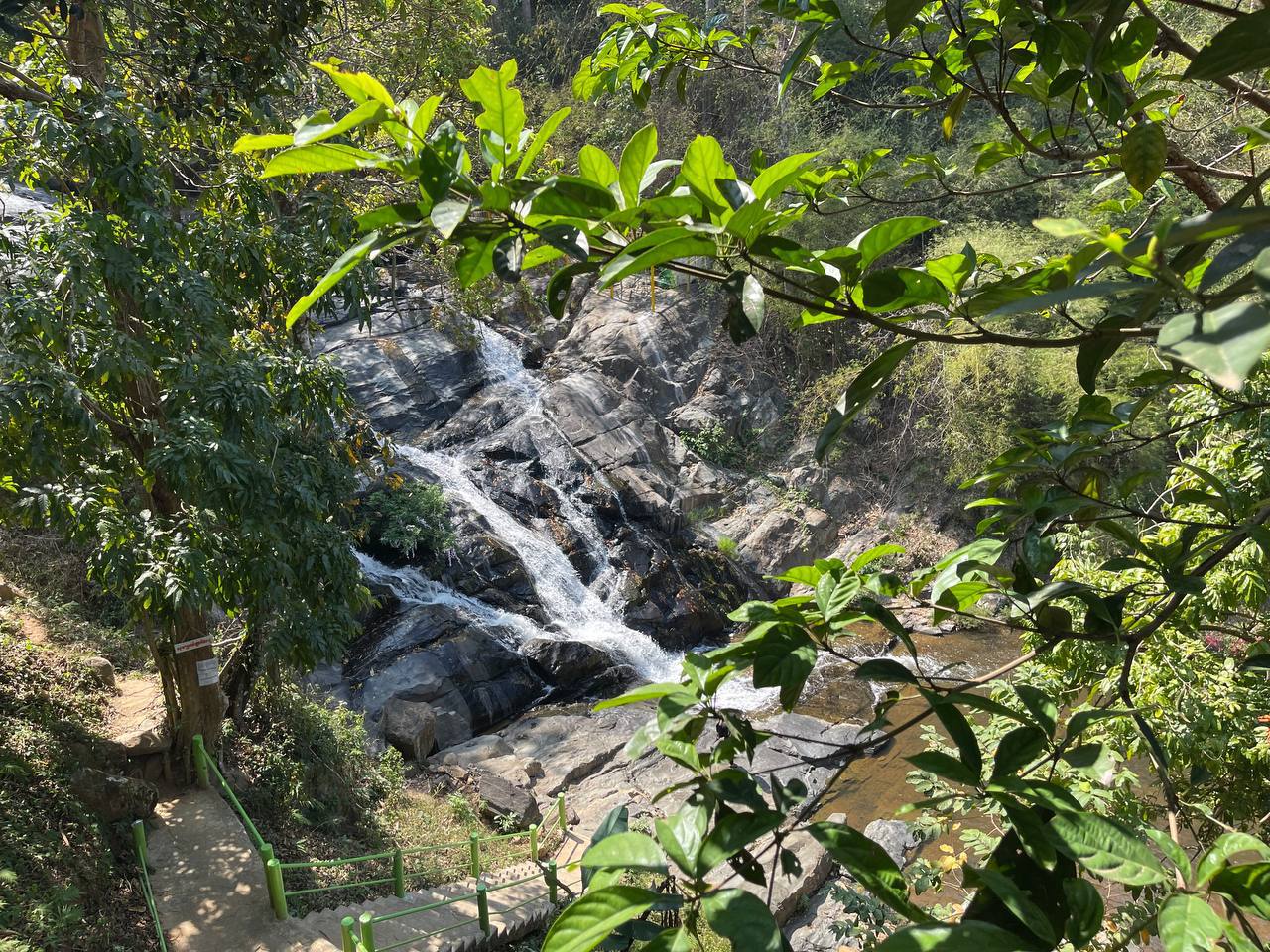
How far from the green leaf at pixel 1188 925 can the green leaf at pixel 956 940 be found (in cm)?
11

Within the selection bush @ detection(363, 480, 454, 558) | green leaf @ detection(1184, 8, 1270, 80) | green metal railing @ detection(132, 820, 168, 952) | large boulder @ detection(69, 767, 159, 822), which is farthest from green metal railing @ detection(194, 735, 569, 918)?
green leaf @ detection(1184, 8, 1270, 80)

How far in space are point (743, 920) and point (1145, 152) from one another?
1.08 meters

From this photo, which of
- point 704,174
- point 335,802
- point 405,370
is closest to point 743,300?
point 704,174

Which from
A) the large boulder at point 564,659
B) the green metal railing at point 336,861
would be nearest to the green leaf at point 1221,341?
the green metal railing at point 336,861

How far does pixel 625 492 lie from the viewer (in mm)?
13195

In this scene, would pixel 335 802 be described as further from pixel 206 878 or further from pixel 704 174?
pixel 704 174

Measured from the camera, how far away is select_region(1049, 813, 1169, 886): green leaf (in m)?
0.71

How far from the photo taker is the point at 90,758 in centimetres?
555

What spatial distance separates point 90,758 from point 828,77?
20.1 feet

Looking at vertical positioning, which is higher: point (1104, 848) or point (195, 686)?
point (1104, 848)

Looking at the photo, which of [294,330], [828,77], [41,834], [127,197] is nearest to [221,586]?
[41,834]

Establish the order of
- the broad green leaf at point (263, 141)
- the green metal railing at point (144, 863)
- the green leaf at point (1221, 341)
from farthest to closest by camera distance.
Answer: the green metal railing at point (144, 863) → the broad green leaf at point (263, 141) → the green leaf at point (1221, 341)

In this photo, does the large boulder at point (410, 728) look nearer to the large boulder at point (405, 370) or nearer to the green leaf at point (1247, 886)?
the large boulder at point (405, 370)

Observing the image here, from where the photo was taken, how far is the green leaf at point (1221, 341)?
43 cm
